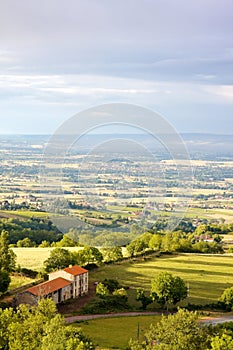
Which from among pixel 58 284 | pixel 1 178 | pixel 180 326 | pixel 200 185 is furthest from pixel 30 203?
pixel 180 326

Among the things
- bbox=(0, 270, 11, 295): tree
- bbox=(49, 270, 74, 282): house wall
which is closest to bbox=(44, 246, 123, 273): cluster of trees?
bbox=(49, 270, 74, 282): house wall

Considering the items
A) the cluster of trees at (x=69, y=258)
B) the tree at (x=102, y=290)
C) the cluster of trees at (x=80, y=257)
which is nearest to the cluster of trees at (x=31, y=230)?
the cluster of trees at (x=80, y=257)

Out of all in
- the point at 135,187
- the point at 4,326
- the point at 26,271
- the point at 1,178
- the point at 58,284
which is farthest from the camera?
the point at 1,178

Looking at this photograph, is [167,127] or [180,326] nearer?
[180,326]

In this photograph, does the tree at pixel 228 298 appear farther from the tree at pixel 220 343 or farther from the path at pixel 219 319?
the tree at pixel 220 343

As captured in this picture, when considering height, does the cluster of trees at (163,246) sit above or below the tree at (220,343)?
below

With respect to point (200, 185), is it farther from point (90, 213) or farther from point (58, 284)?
point (90, 213)

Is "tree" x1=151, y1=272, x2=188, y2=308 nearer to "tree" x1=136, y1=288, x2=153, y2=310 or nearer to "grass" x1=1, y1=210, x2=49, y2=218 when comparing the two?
"tree" x1=136, y1=288, x2=153, y2=310
